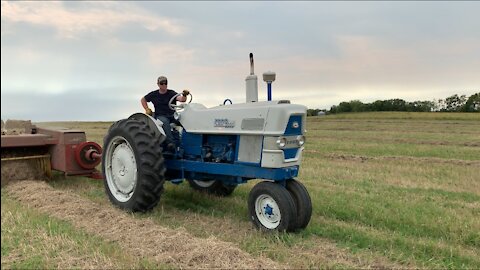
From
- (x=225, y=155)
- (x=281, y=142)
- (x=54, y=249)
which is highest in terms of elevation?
(x=281, y=142)

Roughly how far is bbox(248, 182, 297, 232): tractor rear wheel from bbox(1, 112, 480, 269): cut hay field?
14 centimetres

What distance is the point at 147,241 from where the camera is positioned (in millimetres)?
4605

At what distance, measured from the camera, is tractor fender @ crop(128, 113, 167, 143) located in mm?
6266

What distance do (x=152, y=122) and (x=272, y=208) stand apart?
2280mm

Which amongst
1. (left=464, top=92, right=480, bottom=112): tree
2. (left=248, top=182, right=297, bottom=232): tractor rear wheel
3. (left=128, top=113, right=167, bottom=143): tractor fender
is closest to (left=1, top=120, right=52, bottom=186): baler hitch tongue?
(left=128, top=113, right=167, bottom=143): tractor fender

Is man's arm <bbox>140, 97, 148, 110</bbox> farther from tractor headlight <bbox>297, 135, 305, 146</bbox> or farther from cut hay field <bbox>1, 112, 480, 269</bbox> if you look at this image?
tractor headlight <bbox>297, 135, 305, 146</bbox>

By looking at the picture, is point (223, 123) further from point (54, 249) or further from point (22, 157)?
point (22, 157)

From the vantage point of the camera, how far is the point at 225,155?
5.85 m

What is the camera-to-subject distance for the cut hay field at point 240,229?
4.16 metres

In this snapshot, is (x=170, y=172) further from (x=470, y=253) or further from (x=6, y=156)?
(x=470, y=253)

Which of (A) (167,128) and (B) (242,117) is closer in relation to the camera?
(B) (242,117)

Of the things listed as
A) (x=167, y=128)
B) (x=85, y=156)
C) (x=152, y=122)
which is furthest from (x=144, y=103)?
(x=85, y=156)

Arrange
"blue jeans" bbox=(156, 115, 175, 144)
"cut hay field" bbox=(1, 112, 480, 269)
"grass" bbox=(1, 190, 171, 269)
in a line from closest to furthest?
"grass" bbox=(1, 190, 171, 269)
"cut hay field" bbox=(1, 112, 480, 269)
"blue jeans" bbox=(156, 115, 175, 144)

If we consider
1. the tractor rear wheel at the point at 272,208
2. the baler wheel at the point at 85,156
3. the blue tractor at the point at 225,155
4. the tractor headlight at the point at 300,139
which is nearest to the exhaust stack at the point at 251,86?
the blue tractor at the point at 225,155
